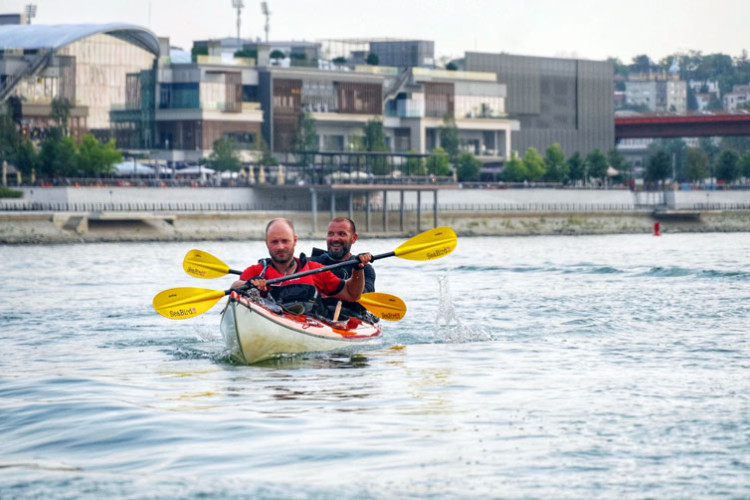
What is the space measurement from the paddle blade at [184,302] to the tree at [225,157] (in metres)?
87.4

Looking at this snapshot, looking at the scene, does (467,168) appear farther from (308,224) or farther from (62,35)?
(62,35)

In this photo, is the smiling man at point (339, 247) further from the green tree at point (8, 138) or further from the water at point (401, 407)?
the green tree at point (8, 138)

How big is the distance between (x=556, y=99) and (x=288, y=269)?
5269 inches

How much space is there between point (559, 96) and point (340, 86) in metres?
32.3

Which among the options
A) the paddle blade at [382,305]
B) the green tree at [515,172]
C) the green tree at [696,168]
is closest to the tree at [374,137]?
the green tree at [515,172]

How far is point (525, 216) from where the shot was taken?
104 m

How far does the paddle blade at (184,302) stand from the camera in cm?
2253

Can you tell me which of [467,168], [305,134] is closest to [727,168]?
[467,168]

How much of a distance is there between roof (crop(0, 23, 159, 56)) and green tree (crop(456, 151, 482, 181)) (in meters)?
27.1

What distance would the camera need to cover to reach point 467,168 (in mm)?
120250

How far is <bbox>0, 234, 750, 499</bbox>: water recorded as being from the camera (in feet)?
45.1

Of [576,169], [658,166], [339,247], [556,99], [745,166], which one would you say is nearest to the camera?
[339,247]

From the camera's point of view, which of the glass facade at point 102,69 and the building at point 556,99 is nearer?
the glass facade at point 102,69

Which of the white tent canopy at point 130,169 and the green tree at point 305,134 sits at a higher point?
the green tree at point 305,134
